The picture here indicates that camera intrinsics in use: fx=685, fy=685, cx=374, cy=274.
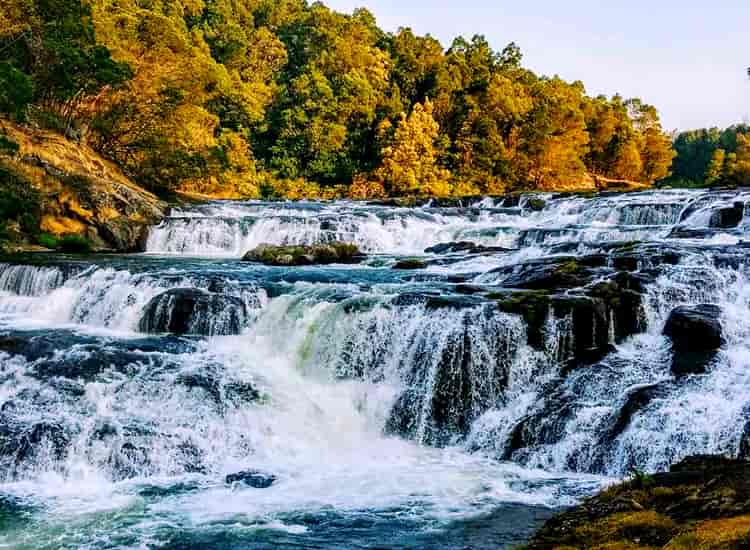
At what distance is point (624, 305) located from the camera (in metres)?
12.0

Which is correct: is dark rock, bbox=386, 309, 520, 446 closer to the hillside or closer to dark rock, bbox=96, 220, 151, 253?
dark rock, bbox=96, 220, 151, 253

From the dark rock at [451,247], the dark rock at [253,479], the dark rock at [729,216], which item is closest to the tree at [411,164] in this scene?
the dark rock at [451,247]

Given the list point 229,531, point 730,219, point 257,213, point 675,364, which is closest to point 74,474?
point 229,531

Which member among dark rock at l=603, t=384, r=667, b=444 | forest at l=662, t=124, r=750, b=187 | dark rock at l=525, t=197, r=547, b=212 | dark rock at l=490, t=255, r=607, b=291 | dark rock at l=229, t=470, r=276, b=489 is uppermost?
forest at l=662, t=124, r=750, b=187

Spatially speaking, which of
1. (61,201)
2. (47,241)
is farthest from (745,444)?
(61,201)

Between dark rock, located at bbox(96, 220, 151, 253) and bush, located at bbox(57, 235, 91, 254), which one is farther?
dark rock, located at bbox(96, 220, 151, 253)

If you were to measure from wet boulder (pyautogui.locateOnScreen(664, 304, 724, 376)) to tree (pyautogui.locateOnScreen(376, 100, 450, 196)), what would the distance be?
36274mm

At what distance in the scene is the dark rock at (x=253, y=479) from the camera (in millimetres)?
8766

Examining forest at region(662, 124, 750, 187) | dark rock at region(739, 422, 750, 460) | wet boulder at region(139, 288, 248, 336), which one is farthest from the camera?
forest at region(662, 124, 750, 187)

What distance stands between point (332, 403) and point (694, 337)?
19.5 ft

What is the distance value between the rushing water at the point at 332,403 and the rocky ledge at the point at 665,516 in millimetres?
1710

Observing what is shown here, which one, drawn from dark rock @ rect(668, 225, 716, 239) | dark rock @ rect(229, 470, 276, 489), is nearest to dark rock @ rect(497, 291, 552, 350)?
dark rock @ rect(229, 470, 276, 489)

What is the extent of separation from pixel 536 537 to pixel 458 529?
2.28m

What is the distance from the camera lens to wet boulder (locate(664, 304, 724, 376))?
10398 millimetres
